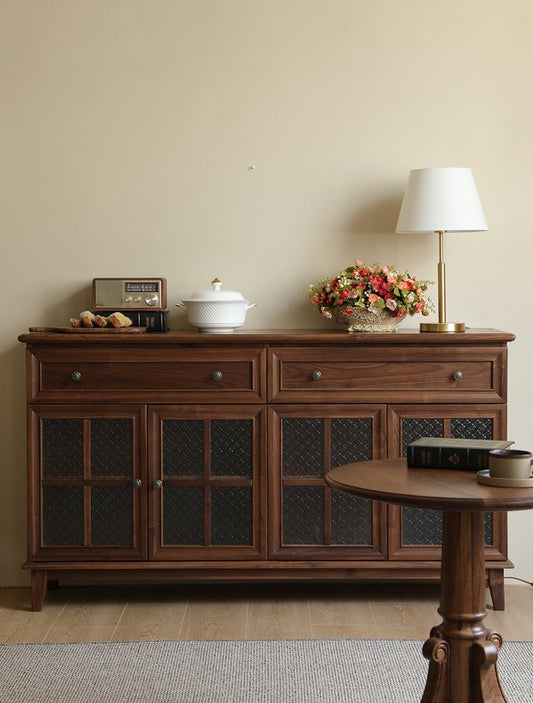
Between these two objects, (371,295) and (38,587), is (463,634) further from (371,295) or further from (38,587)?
(38,587)

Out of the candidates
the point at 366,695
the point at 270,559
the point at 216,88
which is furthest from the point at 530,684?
the point at 216,88

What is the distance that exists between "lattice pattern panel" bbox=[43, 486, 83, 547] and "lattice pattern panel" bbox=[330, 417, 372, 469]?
910 mm

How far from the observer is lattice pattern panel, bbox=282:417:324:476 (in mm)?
3195

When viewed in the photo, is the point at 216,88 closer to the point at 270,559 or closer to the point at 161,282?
the point at 161,282

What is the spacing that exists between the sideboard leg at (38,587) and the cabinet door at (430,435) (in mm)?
1232

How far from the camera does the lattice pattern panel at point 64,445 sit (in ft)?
10.5

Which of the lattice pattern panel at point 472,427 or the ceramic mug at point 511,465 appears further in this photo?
the lattice pattern panel at point 472,427

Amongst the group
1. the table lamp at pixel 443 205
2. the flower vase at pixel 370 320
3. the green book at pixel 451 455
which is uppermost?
the table lamp at pixel 443 205

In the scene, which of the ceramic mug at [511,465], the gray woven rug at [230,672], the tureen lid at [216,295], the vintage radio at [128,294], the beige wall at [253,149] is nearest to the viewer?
the ceramic mug at [511,465]

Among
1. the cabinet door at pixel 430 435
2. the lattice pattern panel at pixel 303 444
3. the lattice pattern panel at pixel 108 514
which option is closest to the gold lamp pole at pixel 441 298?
the cabinet door at pixel 430 435

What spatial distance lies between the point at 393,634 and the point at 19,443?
1.61m

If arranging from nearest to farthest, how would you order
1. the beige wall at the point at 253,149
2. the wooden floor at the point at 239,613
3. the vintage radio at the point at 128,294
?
1. the wooden floor at the point at 239,613
2. the vintage radio at the point at 128,294
3. the beige wall at the point at 253,149

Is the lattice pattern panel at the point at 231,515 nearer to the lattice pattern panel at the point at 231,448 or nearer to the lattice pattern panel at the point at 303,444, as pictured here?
the lattice pattern panel at the point at 231,448

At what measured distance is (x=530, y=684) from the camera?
2.58 metres
